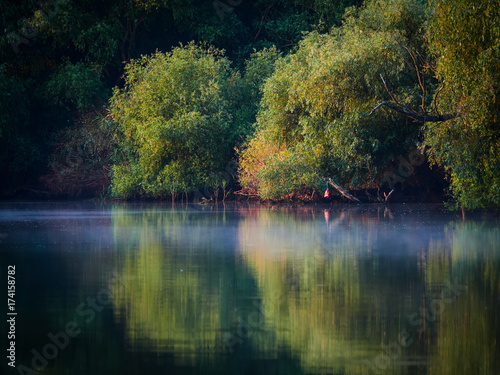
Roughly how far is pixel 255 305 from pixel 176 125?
3017 cm

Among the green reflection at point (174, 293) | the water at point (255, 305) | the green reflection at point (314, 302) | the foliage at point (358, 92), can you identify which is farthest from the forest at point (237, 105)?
the green reflection at point (174, 293)

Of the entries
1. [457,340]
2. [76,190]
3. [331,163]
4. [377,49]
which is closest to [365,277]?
[457,340]

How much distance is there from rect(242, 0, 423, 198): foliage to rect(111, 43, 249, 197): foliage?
6.53m

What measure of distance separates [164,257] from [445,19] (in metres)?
11.5

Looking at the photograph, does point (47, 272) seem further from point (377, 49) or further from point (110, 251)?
point (377, 49)

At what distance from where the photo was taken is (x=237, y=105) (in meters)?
42.2

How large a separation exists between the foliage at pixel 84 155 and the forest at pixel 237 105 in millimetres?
84

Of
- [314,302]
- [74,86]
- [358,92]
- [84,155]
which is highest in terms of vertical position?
[74,86]

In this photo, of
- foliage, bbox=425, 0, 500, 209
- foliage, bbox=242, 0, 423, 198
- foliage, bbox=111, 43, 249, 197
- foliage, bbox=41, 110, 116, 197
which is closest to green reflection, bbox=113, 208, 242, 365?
foliage, bbox=425, 0, 500, 209

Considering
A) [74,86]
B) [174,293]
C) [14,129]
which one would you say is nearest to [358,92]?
[74,86]

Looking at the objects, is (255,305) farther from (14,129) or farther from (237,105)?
(14,129)

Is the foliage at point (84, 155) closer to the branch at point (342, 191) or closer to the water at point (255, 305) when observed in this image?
the branch at point (342, 191)

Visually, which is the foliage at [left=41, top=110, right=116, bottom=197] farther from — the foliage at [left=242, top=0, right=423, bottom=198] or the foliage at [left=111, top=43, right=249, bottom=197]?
the foliage at [left=242, top=0, right=423, bottom=198]

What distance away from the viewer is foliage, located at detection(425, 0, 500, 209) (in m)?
20.2
